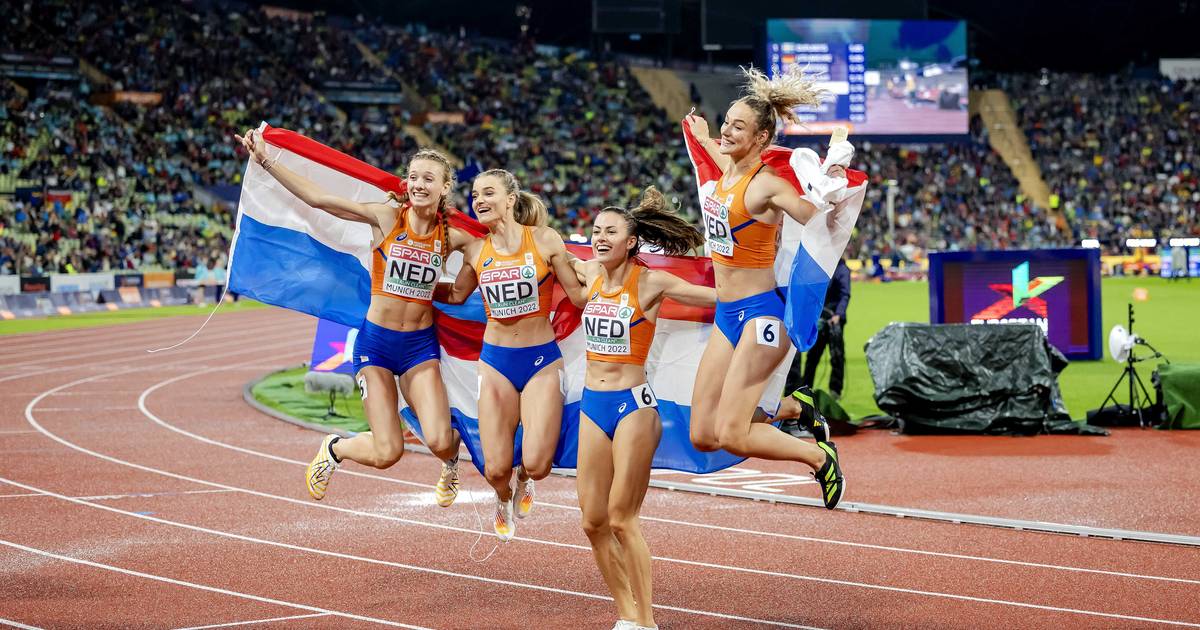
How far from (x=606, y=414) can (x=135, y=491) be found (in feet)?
18.7

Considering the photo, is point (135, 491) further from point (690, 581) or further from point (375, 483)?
point (690, 581)

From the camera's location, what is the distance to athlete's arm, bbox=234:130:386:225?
6.84m

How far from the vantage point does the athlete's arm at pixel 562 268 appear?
21.0ft

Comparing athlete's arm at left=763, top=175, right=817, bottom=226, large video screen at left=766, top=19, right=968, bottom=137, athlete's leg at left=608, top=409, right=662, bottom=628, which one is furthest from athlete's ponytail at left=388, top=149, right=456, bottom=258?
large video screen at left=766, top=19, right=968, bottom=137

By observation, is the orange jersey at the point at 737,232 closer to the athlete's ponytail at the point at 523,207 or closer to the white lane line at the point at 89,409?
the athlete's ponytail at the point at 523,207

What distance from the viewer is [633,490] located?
19.3 ft

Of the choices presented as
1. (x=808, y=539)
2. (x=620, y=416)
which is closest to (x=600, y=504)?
(x=620, y=416)

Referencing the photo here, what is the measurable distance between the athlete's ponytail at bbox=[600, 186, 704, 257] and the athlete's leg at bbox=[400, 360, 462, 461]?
4.59 feet

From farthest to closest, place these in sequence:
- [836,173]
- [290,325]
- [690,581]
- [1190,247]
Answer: [1190,247] < [290,325] < [690,581] < [836,173]

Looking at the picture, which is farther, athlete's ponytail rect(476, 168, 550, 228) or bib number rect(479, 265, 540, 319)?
athlete's ponytail rect(476, 168, 550, 228)

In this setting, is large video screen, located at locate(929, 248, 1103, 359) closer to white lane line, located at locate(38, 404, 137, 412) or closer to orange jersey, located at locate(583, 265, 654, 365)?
white lane line, located at locate(38, 404, 137, 412)

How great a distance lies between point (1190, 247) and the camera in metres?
41.9

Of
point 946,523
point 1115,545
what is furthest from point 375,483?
point 1115,545

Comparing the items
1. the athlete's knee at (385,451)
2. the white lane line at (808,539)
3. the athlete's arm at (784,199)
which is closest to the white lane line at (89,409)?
the white lane line at (808,539)
